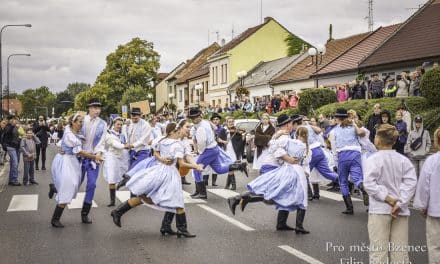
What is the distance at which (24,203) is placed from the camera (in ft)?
46.2

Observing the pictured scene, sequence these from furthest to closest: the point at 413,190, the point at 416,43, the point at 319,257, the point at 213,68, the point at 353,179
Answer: the point at 213,68
the point at 416,43
the point at 353,179
the point at 319,257
the point at 413,190

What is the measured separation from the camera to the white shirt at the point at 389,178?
615cm

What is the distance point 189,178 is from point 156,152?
1017cm

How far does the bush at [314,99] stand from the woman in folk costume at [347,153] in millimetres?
15721

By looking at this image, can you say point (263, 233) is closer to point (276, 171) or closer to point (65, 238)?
point (276, 171)

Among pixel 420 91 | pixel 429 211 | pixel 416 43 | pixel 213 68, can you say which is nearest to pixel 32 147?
pixel 420 91

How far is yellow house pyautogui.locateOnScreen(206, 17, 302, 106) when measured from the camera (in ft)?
200

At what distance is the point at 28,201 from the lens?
569 inches

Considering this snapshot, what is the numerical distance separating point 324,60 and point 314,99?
1744 cm

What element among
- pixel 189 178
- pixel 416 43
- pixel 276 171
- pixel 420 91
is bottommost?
pixel 189 178

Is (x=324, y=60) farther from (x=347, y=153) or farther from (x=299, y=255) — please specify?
(x=299, y=255)

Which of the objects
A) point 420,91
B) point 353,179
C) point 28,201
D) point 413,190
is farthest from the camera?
point 420,91

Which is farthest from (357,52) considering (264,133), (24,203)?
(24,203)

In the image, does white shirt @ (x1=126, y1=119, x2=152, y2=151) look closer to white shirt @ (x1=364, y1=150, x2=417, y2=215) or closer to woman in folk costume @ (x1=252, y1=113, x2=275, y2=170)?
woman in folk costume @ (x1=252, y1=113, x2=275, y2=170)
